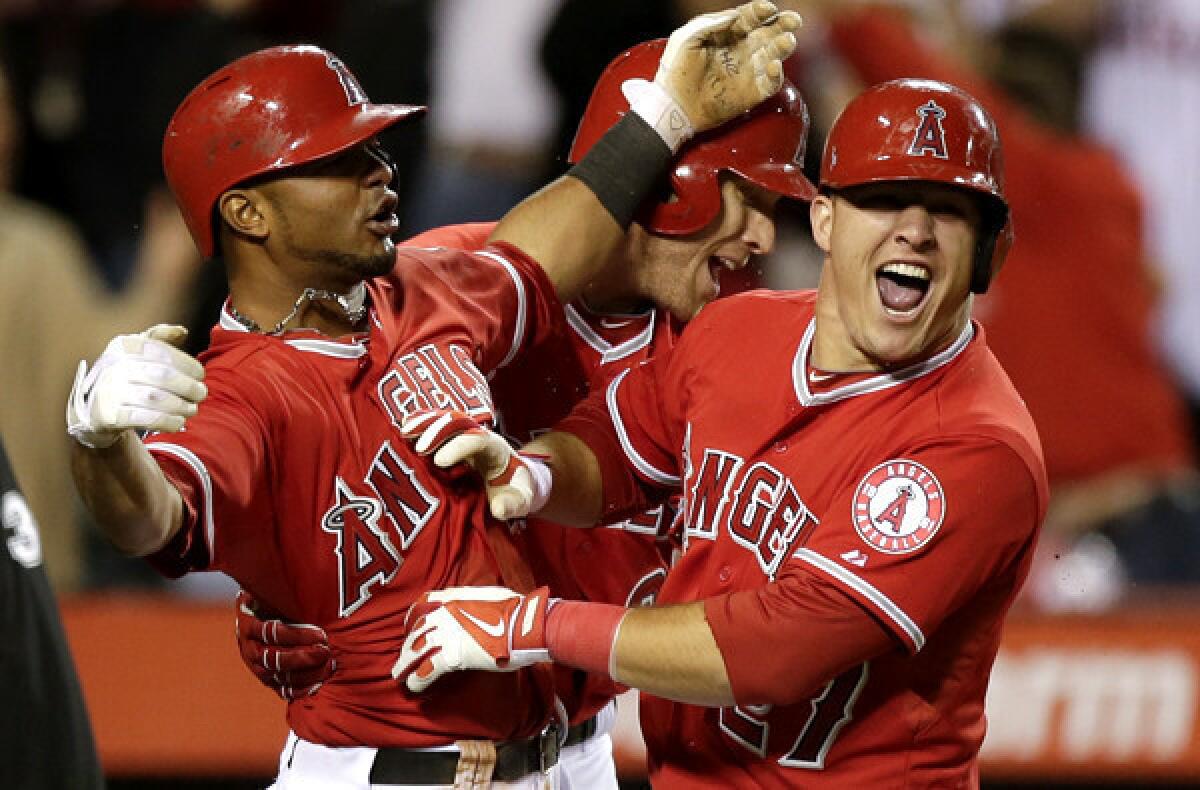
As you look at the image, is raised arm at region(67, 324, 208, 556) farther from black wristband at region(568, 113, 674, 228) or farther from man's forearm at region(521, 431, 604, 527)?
black wristband at region(568, 113, 674, 228)

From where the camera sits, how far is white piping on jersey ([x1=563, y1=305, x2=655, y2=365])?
336 cm

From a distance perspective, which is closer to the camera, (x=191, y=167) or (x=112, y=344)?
(x=112, y=344)

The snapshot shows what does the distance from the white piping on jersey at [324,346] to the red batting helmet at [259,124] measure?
0.49 ft

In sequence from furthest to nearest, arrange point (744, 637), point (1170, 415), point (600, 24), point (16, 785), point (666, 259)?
point (1170, 415) → point (600, 24) → point (666, 259) → point (744, 637) → point (16, 785)

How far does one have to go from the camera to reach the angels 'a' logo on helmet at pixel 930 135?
2.65 m

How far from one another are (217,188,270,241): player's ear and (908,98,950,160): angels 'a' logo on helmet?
95 cm

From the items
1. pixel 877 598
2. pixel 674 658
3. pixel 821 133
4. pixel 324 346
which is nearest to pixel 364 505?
pixel 324 346

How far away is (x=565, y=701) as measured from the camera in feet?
10.5

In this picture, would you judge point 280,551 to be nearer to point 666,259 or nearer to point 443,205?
point 666,259

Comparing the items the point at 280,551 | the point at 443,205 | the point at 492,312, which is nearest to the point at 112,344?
the point at 280,551

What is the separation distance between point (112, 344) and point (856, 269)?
1.04 meters

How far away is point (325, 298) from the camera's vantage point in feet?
9.40

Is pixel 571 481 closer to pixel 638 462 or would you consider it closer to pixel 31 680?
pixel 638 462

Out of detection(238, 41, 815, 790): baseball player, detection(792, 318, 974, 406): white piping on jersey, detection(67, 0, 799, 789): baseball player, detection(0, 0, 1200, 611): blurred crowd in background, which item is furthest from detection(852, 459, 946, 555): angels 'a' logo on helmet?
detection(0, 0, 1200, 611): blurred crowd in background
